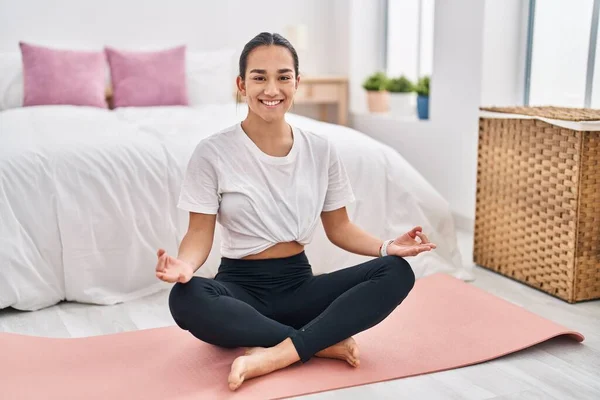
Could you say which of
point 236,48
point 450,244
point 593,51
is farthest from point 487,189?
point 236,48

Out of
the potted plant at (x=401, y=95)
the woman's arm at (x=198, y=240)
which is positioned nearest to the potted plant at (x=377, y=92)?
the potted plant at (x=401, y=95)

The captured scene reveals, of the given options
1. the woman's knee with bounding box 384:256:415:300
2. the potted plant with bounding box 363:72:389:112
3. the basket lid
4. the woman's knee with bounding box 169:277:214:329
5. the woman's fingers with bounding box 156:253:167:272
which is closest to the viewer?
the woman's fingers with bounding box 156:253:167:272

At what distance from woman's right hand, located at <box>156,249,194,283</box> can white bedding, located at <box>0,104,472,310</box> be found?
91 centimetres

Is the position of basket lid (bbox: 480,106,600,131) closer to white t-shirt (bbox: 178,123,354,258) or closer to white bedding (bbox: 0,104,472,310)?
white bedding (bbox: 0,104,472,310)

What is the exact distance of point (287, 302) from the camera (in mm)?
1962

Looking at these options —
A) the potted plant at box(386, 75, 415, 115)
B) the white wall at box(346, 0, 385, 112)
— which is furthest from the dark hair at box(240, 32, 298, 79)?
the white wall at box(346, 0, 385, 112)

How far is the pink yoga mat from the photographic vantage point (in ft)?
5.85

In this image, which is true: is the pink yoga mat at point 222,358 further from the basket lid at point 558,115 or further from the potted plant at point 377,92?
the potted plant at point 377,92

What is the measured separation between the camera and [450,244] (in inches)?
116

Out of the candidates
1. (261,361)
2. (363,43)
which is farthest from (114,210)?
(363,43)

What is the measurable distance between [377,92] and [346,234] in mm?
2790

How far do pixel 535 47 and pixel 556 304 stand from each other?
57.9 inches

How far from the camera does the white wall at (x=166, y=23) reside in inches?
178

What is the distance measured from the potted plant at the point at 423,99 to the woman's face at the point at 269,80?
2.37 metres
